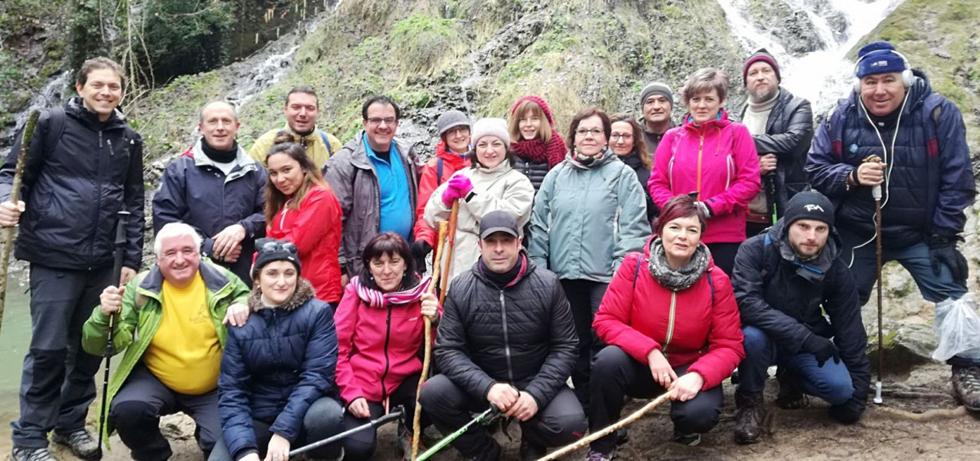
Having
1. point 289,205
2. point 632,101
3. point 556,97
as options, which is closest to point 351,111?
point 556,97

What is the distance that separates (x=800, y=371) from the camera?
4.82 metres

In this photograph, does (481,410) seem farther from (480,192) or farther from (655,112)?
(655,112)

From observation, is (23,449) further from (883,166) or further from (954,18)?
(954,18)

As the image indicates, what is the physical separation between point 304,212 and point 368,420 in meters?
1.47

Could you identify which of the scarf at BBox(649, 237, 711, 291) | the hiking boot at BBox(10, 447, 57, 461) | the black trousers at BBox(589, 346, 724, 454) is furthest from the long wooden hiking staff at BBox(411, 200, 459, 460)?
the hiking boot at BBox(10, 447, 57, 461)

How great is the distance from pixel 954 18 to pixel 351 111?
10149mm

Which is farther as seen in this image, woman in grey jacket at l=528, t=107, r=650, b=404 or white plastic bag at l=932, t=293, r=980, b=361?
woman in grey jacket at l=528, t=107, r=650, b=404

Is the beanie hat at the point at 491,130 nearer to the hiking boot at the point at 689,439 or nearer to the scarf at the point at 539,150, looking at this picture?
the scarf at the point at 539,150

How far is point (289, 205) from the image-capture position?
16.8 feet

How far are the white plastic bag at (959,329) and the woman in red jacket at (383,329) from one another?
3373 mm

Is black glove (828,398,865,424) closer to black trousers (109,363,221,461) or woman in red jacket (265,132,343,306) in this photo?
woman in red jacket (265,132,343,306)

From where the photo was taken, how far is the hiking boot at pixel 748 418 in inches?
187

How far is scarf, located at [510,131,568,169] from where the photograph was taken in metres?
5.51

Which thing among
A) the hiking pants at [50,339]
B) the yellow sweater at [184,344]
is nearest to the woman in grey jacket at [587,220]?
the yellow sweater at [184,344]
